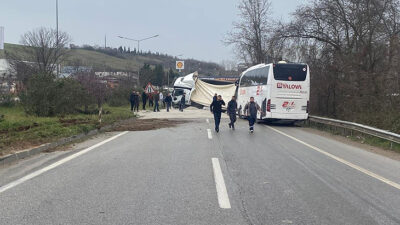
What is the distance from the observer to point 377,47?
929 inches

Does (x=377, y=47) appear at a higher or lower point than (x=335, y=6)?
lower

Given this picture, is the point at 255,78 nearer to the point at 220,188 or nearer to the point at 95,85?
the point at 95,85

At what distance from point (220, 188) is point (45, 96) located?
61.3ft

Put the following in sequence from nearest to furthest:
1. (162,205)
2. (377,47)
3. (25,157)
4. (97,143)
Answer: (162,205) → (25,157) → (97,143) → (377,47)

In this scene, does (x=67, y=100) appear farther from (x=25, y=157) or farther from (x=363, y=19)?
(x=363, y=19)

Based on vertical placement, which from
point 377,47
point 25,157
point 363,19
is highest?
point 363,19

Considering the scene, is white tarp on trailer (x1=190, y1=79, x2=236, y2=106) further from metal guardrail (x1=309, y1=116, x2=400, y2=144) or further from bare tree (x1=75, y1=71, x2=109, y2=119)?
metal guardrail (x1=309, y1=116, x2=400, y2=144)

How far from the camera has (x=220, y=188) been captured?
709 centimetres

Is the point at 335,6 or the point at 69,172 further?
the point at 335,6

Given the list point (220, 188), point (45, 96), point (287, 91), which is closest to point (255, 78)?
Result: point (287, 91)

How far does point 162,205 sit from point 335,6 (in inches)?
946

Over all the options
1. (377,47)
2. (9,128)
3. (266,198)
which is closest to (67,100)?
(9,128)

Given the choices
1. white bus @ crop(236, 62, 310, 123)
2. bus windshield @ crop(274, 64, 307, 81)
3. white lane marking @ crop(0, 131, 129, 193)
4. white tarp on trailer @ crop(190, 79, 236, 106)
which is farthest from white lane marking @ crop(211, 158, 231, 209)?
white tarp on trailer @ crop(190, 79, 236, 106)

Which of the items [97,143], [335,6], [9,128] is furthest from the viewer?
[335,6]
